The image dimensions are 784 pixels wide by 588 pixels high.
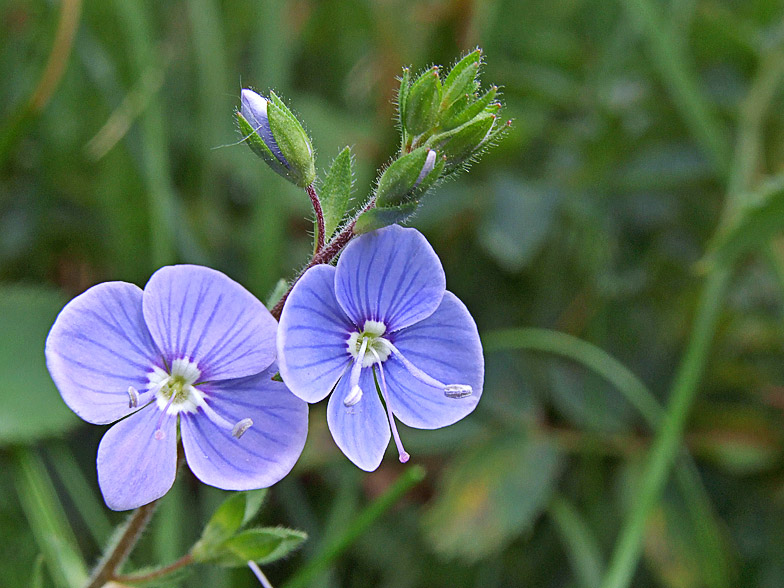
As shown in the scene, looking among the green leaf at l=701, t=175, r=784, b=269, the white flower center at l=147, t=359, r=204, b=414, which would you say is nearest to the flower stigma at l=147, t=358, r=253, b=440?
the white flower center at l=147, t=359, r=204, b=414

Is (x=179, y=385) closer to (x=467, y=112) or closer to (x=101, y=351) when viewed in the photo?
(x=101, y=351)

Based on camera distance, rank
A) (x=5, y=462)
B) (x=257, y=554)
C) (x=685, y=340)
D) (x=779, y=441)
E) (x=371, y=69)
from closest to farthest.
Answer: (x=257, y=554) < (x=5, y=462) < (x=779, y=441) < (x=685, y=340) < (x=371, y=69)

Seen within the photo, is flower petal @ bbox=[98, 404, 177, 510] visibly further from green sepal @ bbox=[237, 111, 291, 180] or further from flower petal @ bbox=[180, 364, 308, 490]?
green sepal @ bbox=[237, 111, 291, 180]

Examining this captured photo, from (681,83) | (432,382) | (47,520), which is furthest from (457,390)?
(681,83)

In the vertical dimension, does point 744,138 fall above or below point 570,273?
above

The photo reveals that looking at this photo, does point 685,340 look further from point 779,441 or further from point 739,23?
point 739,23

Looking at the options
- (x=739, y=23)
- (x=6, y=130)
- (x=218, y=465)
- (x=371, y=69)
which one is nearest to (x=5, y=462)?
(x=6, y=130)
